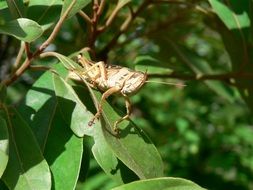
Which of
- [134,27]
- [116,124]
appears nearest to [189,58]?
[134,27]

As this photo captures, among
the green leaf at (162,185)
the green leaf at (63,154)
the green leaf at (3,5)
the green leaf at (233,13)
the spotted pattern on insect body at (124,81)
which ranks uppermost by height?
the green leaf at (3,5)

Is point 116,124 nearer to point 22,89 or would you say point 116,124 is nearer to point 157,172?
point 157,172

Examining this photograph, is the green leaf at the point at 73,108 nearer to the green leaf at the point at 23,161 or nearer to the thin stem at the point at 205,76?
the green leaf at the point at 23,161

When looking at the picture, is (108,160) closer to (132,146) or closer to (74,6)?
(132,146)

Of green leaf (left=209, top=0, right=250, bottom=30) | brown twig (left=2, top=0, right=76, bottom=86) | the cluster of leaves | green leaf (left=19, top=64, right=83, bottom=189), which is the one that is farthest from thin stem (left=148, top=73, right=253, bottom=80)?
brown twig (left=2, top=0, right=76, bottom=86)

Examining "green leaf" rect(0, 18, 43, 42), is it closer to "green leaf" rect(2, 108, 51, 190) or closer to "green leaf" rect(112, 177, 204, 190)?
"green leaf" rect(2, 108, 51, 190)

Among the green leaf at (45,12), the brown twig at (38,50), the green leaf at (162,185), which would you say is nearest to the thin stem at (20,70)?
the brown twig at (38,50)
